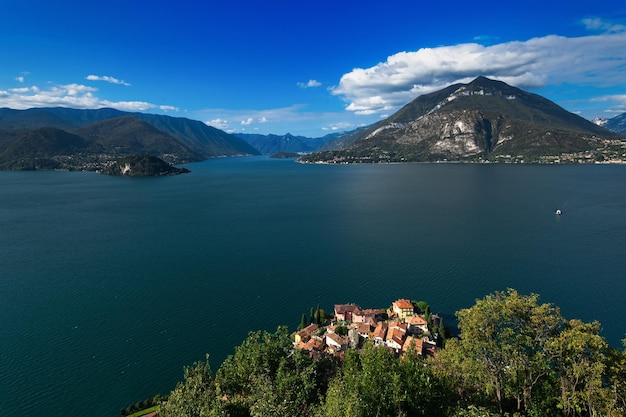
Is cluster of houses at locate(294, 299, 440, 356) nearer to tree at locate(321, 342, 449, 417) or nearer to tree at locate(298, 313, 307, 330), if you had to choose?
tree at locate(298, 313, 307, 330)

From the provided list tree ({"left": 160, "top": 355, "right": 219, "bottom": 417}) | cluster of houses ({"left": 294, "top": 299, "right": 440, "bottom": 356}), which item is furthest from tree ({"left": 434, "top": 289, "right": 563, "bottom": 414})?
tree ({"left": 160, "top": 355, "right": 219, "bottom": 417})

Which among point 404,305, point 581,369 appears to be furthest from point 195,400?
point 404,305

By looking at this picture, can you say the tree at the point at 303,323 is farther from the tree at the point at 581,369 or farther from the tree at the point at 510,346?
the tree at the point at 581,369

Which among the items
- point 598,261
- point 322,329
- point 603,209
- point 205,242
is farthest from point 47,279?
point 603,209

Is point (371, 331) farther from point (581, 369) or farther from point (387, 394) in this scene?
point (581, 369)

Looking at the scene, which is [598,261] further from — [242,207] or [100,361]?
[242,207]
